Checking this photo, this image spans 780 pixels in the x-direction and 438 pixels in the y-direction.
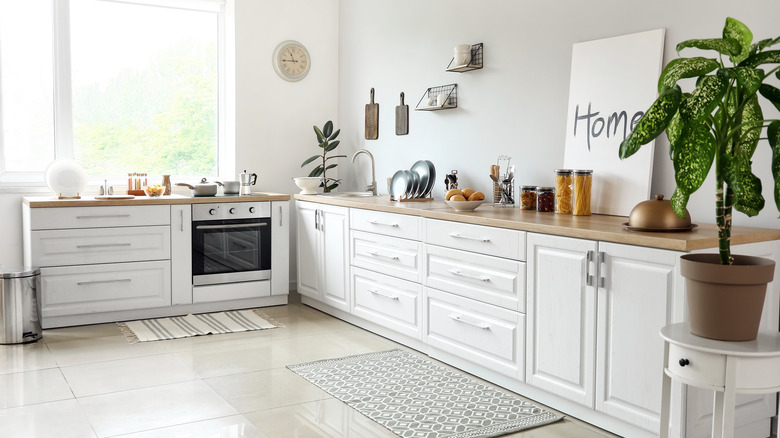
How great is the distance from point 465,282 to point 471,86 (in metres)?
1.41

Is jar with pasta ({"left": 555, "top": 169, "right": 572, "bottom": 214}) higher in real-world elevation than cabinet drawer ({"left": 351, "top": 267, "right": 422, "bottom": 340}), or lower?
higher

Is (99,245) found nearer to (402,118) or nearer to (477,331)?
(402,118)

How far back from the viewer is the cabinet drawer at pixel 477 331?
124 inches

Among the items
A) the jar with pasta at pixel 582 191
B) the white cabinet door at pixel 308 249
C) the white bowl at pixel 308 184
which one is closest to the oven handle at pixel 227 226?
the white cabinet door at pixel 308 249

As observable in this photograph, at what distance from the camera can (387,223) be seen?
407 cm

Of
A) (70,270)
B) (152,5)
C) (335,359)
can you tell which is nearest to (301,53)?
(152,5)

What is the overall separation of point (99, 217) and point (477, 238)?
8.43ft

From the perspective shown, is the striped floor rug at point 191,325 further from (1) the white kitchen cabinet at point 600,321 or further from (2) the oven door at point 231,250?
Answer: (1) the white kitchen cabinet at point 600,321

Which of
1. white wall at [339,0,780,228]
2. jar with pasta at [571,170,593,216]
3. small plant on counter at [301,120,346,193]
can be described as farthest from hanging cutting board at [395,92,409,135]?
jar with pasta at [571,170,593,216]

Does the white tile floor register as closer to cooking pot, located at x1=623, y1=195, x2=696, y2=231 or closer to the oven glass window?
the oven glass window

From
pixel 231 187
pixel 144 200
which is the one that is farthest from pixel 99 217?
pixel 231 187

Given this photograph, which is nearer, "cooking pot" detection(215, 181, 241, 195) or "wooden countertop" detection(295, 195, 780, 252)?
"wooden countertop" detection(295, 195, 780, 252)

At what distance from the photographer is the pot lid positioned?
2596 mm

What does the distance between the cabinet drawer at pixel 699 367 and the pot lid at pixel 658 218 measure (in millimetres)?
661
